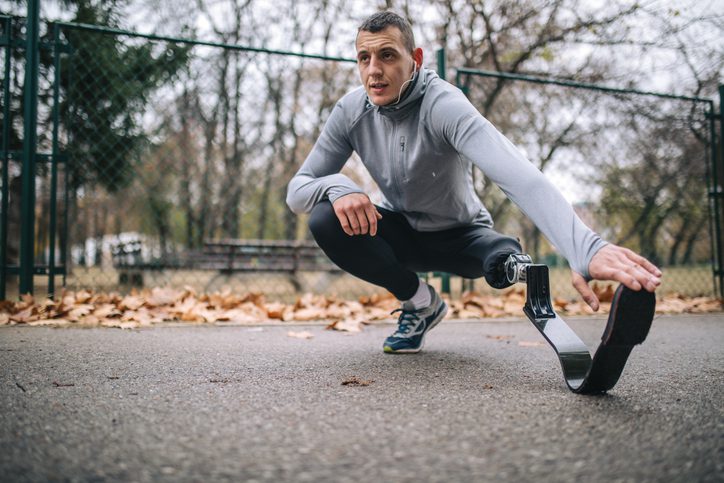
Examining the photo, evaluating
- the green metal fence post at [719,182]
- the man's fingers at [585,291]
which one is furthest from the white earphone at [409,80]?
the green metal fence post at [719,182]

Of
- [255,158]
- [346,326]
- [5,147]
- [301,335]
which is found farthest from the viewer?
[255,158]

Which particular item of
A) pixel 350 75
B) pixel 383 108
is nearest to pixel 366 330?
pixel 383 108

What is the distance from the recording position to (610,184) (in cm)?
489

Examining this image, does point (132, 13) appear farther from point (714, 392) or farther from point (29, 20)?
point (714, 392)

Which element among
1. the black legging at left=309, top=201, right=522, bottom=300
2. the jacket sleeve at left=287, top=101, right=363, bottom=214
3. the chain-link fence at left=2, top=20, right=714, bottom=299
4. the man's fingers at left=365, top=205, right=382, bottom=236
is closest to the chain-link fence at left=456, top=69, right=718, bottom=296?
the chain-link fence at left=2, top=20, right=714, bottom=299

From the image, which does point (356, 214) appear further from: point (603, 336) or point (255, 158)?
point (255, 158)

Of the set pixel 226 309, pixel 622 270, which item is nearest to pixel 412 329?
pixel 622 270

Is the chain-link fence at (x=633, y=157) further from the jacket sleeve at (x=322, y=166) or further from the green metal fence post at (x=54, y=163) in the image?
the green metal fence post at (x=54, y=163)

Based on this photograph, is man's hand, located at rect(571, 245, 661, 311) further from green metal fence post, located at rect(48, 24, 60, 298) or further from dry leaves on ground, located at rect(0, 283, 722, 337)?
green metal fence post, located at rect(48, 24, 60, 298)

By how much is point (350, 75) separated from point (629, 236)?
3.41 meters

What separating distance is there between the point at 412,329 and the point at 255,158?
375 centimetres

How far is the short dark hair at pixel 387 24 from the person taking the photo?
194cm

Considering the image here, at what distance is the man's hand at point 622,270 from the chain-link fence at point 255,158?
3.00 metres

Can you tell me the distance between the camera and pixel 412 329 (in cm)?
227
